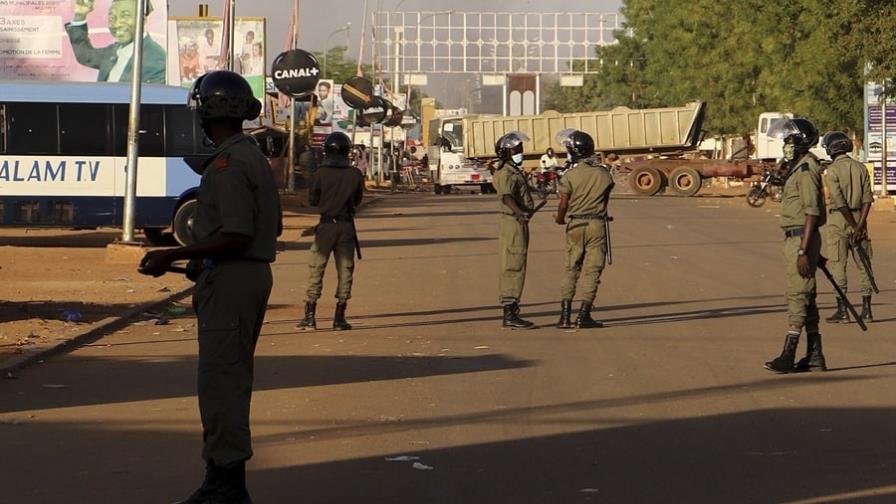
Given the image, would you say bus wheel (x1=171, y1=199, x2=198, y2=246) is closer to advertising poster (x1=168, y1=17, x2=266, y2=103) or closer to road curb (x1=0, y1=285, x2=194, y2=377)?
road curb (x1=0, y1=285, x2=194, y2=377)

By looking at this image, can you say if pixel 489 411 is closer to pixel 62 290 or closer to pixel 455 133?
pixel 62 290

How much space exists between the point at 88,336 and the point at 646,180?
148ft

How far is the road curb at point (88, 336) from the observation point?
11.6m

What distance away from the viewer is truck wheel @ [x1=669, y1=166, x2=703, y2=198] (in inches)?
2215

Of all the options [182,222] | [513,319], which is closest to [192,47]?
[182,222]

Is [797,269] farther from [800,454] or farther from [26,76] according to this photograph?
[26,76]

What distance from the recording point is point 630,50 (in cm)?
10169

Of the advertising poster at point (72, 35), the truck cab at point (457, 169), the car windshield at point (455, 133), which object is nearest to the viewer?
the advertising poster at point (72, 35)

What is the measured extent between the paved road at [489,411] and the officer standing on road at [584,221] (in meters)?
0.43

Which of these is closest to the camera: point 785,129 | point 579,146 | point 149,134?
point 785,129

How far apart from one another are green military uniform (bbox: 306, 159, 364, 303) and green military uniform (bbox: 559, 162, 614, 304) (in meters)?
1.97

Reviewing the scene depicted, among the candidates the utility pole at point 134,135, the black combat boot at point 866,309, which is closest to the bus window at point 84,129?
the utility pole at point 134,135

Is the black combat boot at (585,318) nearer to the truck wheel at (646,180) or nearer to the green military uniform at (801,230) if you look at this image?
the green military uniform at (801,230)

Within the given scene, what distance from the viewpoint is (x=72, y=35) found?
125 feet
